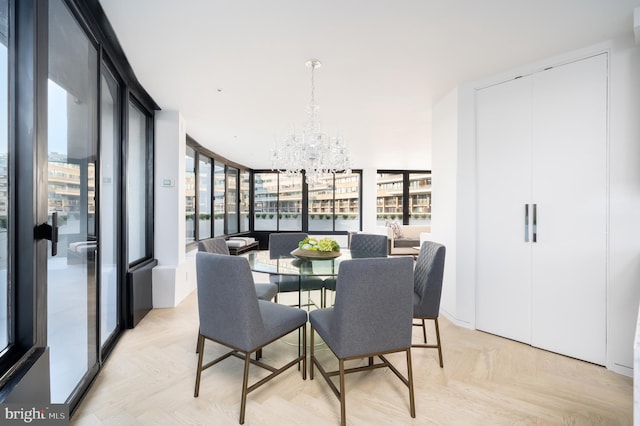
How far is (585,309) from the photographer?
92.8 inches

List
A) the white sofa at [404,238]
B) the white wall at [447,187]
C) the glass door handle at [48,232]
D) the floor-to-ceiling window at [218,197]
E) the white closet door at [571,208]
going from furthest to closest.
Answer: the white sofa at [404,238]
the floor-to-ceiling window at [218,197]
the white wall at [447,187]
the white closet door at [571,208]
the glass door handle at [48,232]

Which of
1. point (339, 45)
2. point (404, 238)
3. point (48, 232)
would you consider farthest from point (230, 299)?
point (404, 238)

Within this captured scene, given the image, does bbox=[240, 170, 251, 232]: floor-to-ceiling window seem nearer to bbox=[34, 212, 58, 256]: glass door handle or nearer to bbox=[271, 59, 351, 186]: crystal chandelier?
bbox=[271, 59, 351, 186]: crystal chandelier

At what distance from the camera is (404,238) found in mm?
7418

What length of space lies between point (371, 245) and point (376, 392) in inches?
65.1

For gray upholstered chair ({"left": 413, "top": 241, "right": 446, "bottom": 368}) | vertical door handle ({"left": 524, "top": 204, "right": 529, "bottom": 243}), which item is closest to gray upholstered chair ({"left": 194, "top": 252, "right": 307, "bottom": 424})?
gray upholstered chair ({"left": 413, "top": 241, "right": 446, "bottom": 368})

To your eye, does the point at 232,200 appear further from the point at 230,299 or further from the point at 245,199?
the point at 230,299

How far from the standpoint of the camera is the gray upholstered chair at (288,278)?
114 inches

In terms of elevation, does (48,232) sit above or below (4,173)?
below

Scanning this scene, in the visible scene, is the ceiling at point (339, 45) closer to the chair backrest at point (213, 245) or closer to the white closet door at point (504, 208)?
Result: the white closet door at point (504, 208)

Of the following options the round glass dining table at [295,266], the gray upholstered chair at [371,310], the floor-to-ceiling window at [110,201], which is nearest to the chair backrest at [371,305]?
the gray upholstered chair at [371,310]

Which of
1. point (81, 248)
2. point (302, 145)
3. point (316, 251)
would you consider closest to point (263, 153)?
point (302, 145)

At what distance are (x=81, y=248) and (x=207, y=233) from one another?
13.9 feet

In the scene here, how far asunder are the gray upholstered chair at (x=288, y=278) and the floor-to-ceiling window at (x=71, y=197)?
1478 mm
